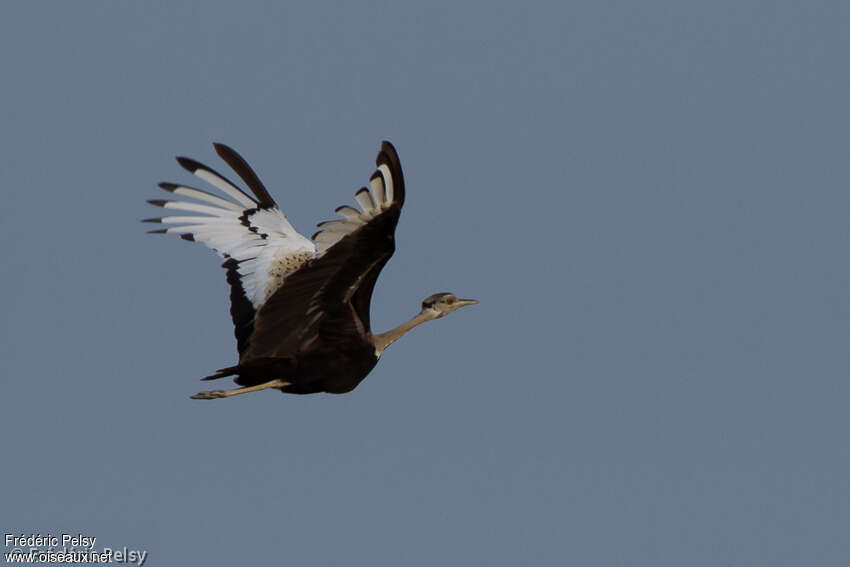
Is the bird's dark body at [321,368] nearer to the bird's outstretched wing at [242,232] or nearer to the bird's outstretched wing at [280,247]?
the bird's outstretched wing at [280,247]

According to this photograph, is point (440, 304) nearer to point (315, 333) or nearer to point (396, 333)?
point (396, 333)

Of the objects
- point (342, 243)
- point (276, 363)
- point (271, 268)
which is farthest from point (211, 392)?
point (342, 243)

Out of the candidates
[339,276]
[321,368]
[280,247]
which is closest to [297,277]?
[339,276]

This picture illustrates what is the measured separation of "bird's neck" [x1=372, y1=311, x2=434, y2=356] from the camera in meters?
16.2

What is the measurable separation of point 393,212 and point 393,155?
0.62 metres

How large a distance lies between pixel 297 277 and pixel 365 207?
206 centimetres

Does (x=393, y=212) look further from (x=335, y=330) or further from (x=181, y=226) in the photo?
(x=181, y=226)

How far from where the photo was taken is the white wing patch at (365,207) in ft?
42.2

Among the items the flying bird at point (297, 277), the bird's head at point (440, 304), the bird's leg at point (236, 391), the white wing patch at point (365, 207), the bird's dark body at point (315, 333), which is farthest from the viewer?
the bird's head at point (440, 304)

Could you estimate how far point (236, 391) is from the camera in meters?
15.9

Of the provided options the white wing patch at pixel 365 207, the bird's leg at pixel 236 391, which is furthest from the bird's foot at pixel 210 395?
the white wing patch at pixel 365 207

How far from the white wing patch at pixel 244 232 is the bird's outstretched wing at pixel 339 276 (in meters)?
1.43

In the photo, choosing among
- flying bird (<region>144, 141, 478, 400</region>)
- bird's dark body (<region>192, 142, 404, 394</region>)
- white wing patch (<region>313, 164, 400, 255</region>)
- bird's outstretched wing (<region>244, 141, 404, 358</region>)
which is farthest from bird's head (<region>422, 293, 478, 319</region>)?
white wing patch (<region>313, 164, 400, 255</region>)

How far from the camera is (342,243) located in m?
13.6
